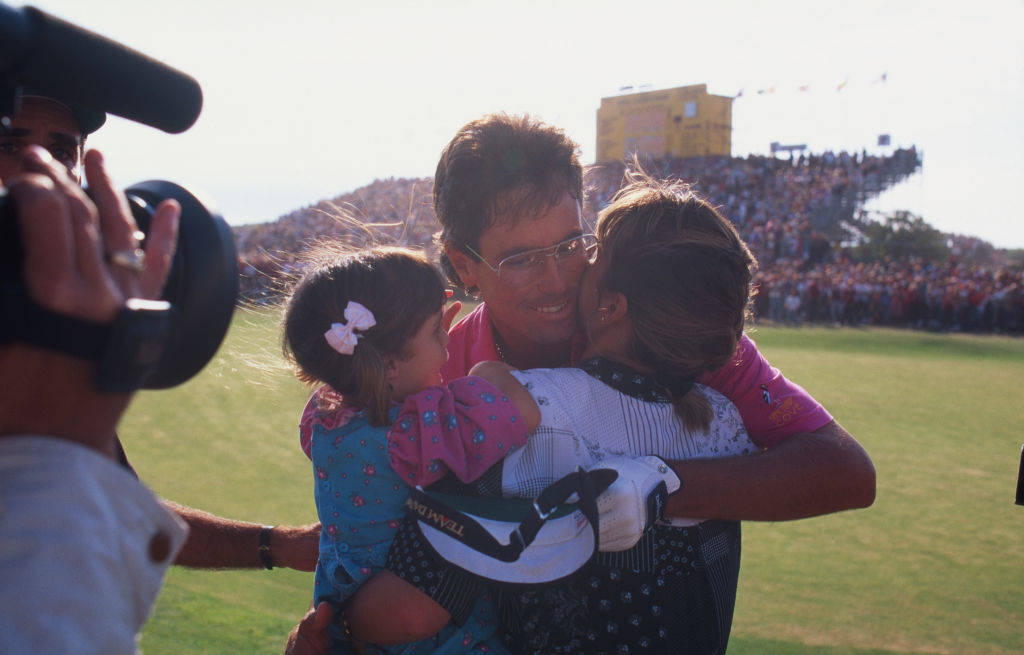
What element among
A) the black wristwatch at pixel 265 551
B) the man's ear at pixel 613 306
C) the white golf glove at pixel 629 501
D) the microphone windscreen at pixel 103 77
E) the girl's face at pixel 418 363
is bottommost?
the black wristwatch at pixel 265 551

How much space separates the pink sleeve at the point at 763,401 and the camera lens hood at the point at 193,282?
139 centimetres

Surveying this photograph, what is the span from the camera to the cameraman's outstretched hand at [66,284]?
0.69 metres

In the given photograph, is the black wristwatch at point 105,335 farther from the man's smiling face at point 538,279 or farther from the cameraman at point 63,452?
the man's smiling face at point 538,279

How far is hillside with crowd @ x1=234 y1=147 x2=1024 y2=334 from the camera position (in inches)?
845

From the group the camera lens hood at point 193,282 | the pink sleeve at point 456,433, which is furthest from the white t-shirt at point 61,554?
the pink sleeve at point 456,433

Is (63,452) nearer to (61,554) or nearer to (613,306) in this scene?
(61,554)

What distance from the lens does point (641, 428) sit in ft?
5.39

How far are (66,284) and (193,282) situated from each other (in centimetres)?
18

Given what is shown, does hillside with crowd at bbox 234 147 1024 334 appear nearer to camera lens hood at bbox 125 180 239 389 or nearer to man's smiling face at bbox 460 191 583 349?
man's smiling face at bbox 460 191 583 349

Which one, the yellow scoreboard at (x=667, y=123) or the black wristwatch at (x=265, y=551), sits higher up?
the yellow scoreboard at (x=667, y=123)

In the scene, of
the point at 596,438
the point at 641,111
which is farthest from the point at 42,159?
the point at 641,111

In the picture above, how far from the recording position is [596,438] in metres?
1.60

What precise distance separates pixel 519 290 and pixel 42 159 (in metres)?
1.65

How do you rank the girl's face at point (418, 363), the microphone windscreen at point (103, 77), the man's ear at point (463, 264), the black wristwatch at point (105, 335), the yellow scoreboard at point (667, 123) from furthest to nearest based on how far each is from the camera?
the yellow scoreboard at point (667, 123) < the man's ear at point (463, 264) < the girl's face at point (418, 363) < the microphone windscreen at point (103, 77) < the black wristwatch at point (105, 335)
